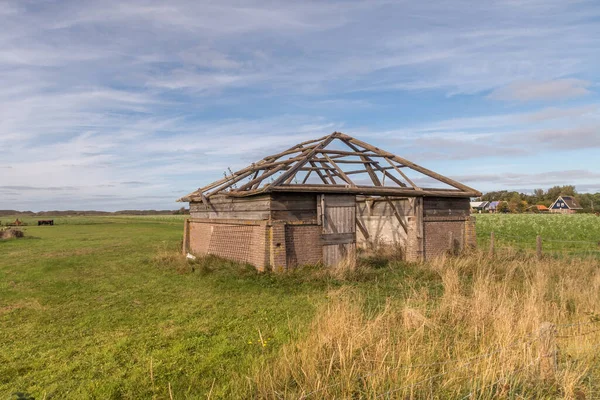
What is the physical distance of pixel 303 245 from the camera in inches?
451

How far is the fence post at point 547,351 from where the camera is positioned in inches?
153

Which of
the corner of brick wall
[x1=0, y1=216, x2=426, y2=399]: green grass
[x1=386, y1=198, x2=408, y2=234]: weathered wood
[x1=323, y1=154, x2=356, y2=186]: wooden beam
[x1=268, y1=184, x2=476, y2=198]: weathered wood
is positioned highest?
[x1=323, y1=154, x2=356, y2=186]: wooden beam

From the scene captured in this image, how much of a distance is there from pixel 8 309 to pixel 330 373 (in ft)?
26.8

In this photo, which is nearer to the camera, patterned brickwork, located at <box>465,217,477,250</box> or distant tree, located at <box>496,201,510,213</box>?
patterned brickwork, located at <box>465,217,477,250</box>

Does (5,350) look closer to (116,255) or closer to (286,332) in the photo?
(286,332)

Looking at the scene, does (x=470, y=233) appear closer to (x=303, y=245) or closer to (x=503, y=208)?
(x=303, y=245)

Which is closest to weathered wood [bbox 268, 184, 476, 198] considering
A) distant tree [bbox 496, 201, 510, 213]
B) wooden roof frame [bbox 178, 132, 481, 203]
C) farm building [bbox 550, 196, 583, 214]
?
wooden roof frame [bbox 178, 132, 481, 203]

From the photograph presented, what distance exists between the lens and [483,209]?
10119cm

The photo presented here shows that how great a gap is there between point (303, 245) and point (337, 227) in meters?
1.35

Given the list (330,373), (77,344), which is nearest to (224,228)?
(77,344)

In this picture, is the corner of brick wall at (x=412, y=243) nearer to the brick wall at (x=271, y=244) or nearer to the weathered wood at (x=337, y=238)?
the weathered wood at (x=337, y=238)

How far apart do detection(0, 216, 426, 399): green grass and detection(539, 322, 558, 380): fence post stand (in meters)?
2.86

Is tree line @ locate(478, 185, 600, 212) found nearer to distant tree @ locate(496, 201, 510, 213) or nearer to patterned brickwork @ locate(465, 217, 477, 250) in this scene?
distant tree @ locate(496, 201, 510, 213)

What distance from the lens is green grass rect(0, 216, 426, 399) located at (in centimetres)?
475
